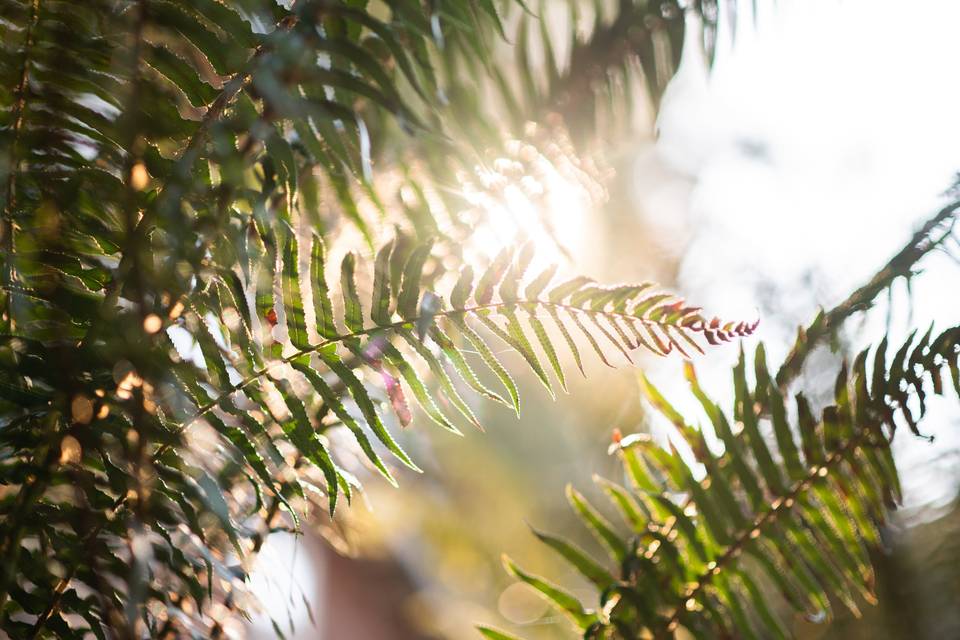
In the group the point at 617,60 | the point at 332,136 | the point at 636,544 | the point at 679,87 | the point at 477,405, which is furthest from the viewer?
the point at 477,405

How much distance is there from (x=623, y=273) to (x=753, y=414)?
960mm

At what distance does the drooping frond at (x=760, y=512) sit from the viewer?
26.2 inches

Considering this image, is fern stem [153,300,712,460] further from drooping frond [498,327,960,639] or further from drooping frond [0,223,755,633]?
drooping frond [498,327,960,639]

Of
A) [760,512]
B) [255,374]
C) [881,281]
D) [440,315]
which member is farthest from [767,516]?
[255,374]

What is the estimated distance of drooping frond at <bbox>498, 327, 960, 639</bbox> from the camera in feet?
2.18

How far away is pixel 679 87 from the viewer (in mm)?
1477

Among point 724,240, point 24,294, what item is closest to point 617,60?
point 724,240

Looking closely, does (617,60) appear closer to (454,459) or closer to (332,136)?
(332,136)

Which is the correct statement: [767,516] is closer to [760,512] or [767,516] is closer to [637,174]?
[760,512]

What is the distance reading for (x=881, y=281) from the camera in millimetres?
684

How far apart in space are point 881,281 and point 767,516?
0.23 m

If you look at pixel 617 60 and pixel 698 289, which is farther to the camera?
pixel 698 289

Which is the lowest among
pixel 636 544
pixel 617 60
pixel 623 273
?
pixel 636 544

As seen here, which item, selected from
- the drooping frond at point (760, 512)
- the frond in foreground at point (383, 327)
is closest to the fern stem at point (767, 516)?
the drooping frond at point (760, 512)
